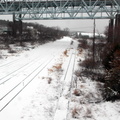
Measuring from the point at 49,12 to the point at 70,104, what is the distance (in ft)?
101

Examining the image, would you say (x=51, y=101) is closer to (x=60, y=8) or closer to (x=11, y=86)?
(x=11, y=86)

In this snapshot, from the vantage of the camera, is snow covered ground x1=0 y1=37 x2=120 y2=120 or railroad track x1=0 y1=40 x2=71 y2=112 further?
railroad track x1=0 y1=40 x2=71 y2=112

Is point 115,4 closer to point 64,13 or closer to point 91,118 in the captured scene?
point 64,13

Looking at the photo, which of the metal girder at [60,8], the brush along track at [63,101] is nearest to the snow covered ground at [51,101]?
the brush along track at [63,101]

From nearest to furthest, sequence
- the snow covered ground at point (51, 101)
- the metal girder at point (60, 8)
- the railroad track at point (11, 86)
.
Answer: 1. the snow covered ground at point (51, 101)
2. the railroad track at point (11, 86)
3. the metal girder at point (60, 8)

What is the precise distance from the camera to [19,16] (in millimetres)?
40594

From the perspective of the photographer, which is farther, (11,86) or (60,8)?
(60,8)

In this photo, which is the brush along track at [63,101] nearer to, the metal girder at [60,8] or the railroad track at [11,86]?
the railroad track at [11,86]

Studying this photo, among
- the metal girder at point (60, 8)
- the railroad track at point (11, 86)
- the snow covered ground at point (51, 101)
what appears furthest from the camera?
the metal girder at point (60, 8)

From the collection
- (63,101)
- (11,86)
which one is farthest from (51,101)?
(11,86)

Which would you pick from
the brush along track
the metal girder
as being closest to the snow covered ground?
the brush along track

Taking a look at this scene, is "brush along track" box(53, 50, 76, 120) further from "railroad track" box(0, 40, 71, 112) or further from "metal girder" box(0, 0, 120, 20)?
"metal girder" box(0, 0, 120, 20)

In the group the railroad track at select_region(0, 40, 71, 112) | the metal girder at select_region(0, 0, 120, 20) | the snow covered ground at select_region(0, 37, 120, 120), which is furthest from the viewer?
the metal girder at select_region(0, 0, 120, 20)

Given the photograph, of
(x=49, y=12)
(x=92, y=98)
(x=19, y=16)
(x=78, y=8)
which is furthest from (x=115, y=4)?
(x=92, y=98)
